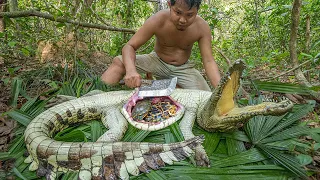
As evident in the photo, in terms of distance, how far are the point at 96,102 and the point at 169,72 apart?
1.23 meters

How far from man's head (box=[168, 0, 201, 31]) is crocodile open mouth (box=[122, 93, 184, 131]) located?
83cm

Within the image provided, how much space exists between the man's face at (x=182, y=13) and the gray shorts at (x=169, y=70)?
70 centimetres

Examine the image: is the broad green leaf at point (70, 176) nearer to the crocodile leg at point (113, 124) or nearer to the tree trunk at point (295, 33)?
the crocodile leg at point (113, 124)

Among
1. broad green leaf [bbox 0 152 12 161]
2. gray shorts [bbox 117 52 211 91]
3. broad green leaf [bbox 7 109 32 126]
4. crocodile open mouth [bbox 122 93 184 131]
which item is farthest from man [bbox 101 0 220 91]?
broad green leaf [bbox 0 152 12 161]

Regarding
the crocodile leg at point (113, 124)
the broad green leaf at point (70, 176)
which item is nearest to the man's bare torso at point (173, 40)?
the crocodile leg at point (113, 124)

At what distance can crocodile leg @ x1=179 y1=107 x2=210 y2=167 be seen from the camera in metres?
1.74

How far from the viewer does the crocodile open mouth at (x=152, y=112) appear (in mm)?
2143

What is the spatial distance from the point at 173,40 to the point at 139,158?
1.70 meters

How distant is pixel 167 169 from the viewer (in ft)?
5.52

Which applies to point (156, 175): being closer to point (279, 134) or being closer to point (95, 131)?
point (95, 131)

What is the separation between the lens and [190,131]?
2043mm

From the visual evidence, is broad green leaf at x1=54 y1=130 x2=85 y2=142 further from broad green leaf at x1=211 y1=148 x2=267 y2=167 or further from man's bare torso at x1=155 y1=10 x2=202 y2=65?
man's bare torso at x1=155 y1=10 x2=202 y2=65

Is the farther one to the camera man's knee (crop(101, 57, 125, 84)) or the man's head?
man's knee (crop(101, 57, 125, 84))

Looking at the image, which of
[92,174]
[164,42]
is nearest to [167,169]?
[92,174]
